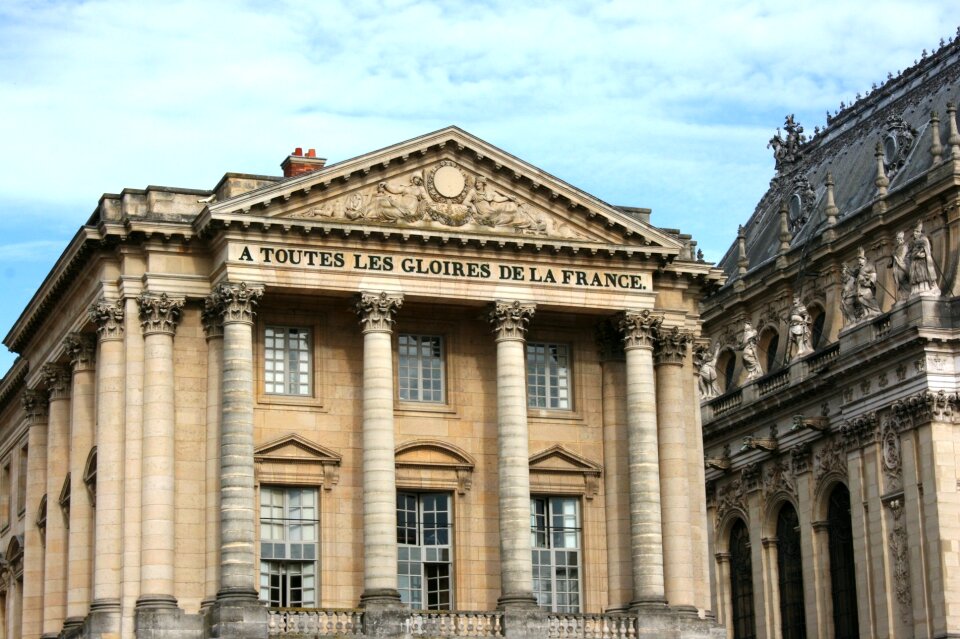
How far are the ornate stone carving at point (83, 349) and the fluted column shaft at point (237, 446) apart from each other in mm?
5583

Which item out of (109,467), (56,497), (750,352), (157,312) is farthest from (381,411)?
(750,352)

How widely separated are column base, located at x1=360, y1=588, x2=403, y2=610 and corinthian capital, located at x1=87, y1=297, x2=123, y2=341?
9.76 meters

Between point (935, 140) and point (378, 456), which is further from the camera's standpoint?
point (935, 140)

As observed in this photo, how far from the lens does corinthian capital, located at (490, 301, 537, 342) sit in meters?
59.9

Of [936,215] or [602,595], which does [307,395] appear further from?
[936,215]

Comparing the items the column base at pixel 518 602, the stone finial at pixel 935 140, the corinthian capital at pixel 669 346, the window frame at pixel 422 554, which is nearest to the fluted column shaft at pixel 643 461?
the corinthian capital at pixel 669 346

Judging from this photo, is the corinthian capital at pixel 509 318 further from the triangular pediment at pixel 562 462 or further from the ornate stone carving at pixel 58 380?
the ornate stone carving at pixel 58 380

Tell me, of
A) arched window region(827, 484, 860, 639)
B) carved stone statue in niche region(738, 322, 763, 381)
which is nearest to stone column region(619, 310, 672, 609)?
arched window region(827, 484, 860, 639)

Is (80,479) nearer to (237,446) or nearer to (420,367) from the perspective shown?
(237,446)

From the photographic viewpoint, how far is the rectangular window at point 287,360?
59469 millimetres

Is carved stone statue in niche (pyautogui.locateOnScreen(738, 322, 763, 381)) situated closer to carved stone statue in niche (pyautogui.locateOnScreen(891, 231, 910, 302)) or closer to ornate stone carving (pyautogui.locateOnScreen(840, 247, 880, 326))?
ornate stone carving (pyautogui.locateOnScreen(840, 247, 880, 326))

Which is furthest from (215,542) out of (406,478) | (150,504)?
(406,478)

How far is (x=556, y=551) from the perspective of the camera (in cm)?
6119

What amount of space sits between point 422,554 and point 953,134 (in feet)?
105
